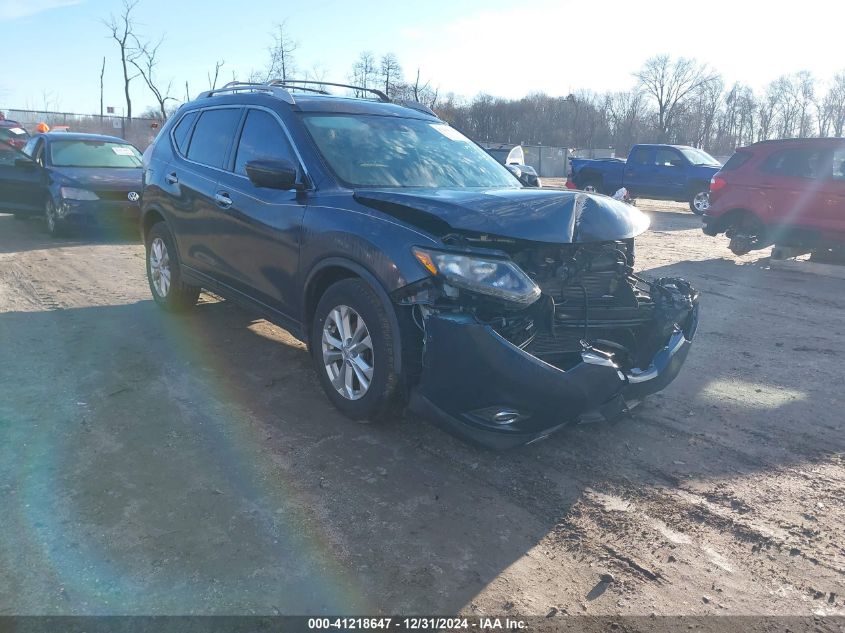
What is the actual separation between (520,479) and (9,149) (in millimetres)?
11316

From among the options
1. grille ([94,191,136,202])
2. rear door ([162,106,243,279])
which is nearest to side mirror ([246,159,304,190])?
rear door ([162,106,243,279])

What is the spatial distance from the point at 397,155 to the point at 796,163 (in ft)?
26.5

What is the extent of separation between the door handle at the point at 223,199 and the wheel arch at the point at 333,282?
3.94 ft

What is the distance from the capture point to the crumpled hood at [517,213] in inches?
141

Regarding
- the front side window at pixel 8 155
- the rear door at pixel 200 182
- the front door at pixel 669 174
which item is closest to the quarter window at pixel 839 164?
the rear door at pixel 200 182

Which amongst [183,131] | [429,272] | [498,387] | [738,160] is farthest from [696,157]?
[498,387]

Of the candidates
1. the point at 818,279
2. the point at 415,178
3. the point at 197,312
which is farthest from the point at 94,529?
the point at 818,279

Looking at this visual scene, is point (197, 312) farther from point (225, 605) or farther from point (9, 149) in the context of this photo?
point (9, 149)

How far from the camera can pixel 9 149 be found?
11.5 metres

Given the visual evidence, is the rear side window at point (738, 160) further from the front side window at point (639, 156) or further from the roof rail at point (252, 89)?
the front side window at point (639, 156)

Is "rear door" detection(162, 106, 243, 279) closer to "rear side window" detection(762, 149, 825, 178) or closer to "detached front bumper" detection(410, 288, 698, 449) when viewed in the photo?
"detached front bumper" detection(410, 288, 698, 449)

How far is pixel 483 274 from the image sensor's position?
3439mm

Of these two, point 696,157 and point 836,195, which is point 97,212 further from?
point 696,157

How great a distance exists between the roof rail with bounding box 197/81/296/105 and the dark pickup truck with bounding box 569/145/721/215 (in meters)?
15.6
